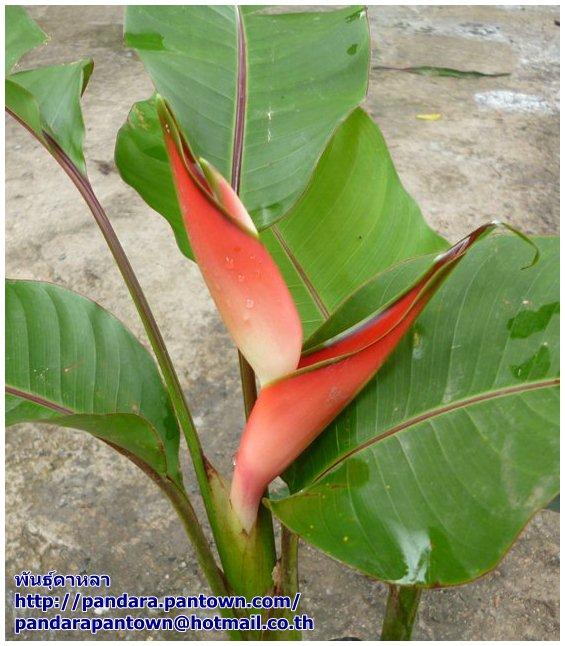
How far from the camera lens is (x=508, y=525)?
1.51 ft

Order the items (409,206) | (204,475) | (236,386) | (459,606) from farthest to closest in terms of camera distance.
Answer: (236,386), (459,606), (409,206), (204,475)

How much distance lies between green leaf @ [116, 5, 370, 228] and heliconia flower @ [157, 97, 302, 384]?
128 millimetres

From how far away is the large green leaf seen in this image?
22.4 inches

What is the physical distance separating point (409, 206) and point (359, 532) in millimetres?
344

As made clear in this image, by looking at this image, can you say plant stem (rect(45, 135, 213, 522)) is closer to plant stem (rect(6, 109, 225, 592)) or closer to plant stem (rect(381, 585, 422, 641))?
plant stem (rect(6, 109, 225, 592))

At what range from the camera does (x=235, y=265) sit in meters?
0.49

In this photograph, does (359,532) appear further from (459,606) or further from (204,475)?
(459,606)

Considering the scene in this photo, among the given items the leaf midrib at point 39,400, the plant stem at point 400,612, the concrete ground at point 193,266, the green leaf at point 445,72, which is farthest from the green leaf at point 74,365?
the green leaf at point 445,72

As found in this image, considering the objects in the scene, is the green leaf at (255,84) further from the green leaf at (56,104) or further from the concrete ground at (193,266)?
the concrete ground at (193,266)

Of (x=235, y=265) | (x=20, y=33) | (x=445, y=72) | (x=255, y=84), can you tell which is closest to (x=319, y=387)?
(x=235, y=265)

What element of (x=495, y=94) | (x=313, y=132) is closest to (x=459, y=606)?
(x=313, y=132)

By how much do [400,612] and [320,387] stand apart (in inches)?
10.2

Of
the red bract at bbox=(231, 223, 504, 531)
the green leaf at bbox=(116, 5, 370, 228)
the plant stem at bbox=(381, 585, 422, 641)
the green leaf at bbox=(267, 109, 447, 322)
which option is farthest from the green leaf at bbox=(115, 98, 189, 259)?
the plant stem at bbox=(381, 585, 422, 641)

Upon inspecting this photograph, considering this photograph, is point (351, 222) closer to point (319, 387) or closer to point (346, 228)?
point (346, 228)
